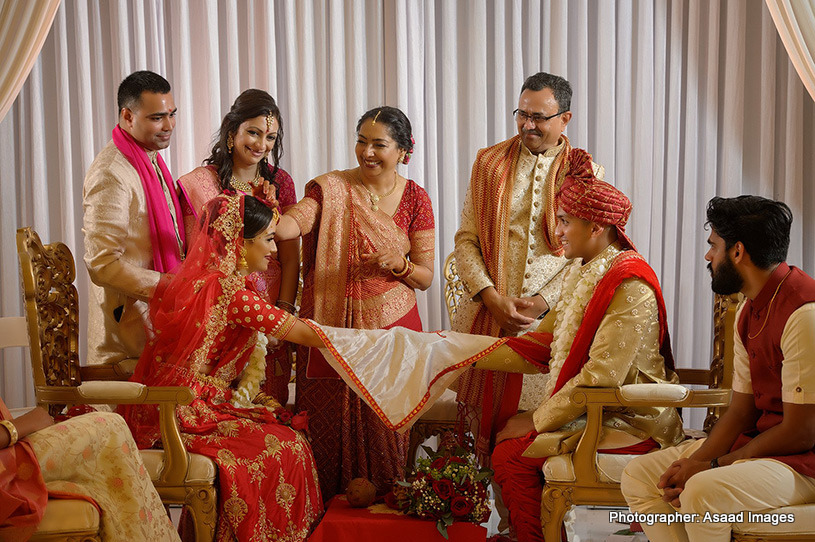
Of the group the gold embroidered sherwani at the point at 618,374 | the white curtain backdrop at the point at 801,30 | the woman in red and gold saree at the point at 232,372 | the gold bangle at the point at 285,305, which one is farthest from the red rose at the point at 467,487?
the white curtain backdrop at the point at 801,30

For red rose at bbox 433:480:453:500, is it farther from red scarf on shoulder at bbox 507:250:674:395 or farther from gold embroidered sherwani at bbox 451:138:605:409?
gold embroidered sherwani at bbox 451:138:605:409

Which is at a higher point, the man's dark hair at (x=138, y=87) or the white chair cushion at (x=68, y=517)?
the man's dark hair at (x=138, y=87)

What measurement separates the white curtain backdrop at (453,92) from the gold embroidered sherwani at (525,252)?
110cm

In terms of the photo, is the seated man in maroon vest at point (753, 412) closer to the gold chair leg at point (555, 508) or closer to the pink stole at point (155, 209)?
the gold chair leg at point (555, 508)

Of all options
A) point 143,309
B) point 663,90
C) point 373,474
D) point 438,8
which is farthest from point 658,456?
point 438,8

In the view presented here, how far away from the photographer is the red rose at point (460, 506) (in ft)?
10.1

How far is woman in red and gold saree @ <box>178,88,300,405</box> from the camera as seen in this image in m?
3.66

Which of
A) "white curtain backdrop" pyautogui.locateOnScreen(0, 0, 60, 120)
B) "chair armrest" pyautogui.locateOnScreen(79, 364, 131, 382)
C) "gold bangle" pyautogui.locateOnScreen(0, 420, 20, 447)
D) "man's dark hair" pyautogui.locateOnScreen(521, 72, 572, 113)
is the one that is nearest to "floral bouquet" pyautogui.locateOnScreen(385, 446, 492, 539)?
"chair armrest" pyautogui.locateOnScreen(79, 364, 131, 382)

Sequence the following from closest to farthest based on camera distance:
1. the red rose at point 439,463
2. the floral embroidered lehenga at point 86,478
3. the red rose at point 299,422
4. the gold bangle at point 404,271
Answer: the floral embroidered lehenga at point 86,478, the red rose at point 439,463, the red rose at point 299,422, the gold bangle at point 404,271

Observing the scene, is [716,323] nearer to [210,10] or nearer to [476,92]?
[476,92]

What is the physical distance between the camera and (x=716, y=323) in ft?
11.0

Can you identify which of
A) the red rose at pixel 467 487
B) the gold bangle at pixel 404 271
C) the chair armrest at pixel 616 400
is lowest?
the red rose at pixel 467 487

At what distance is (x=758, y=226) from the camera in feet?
8.22

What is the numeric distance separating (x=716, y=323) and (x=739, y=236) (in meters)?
0.89
